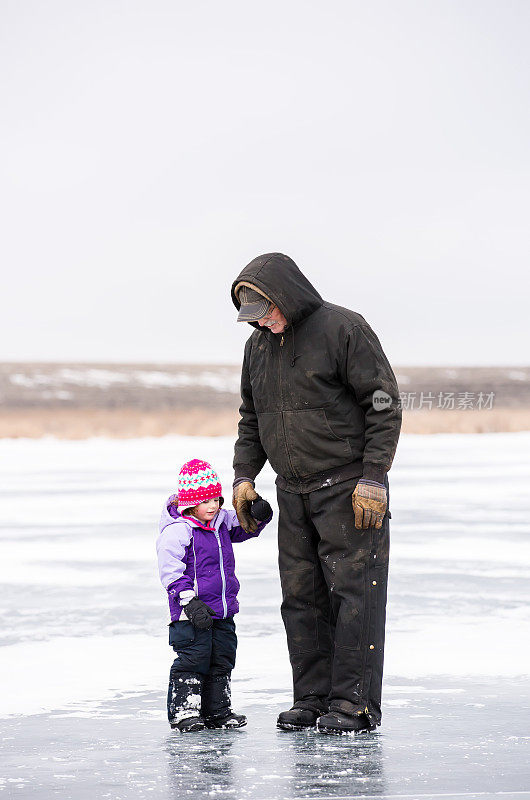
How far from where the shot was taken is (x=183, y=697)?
396cm

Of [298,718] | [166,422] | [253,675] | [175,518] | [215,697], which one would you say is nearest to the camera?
[298,718]

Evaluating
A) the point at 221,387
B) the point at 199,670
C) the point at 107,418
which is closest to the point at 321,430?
the point at 199,670

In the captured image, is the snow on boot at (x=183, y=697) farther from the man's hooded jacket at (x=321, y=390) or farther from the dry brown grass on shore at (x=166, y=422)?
the dry brown grass on shore at (x=166, y=422)

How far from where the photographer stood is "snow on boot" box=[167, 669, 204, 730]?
12.9 feet

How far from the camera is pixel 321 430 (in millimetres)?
3955

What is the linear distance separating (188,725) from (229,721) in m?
0.14

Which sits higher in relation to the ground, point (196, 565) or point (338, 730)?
point (196, 565)

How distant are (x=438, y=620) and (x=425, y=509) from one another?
520cm

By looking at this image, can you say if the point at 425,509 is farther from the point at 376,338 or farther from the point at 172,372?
the point at 172,372

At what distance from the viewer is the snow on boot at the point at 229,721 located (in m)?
3.95

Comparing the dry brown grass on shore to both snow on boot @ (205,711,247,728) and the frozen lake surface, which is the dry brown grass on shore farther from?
snow on boot @ (205,711,247,728)

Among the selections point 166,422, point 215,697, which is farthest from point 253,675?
point 166,422

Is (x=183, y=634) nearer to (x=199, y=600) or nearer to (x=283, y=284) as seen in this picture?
(x=199, y=600)

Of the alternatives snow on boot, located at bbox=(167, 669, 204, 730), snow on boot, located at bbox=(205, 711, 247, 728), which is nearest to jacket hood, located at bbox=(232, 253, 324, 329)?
snow on boot, located at bbox=(167, 669, 204, 730)
